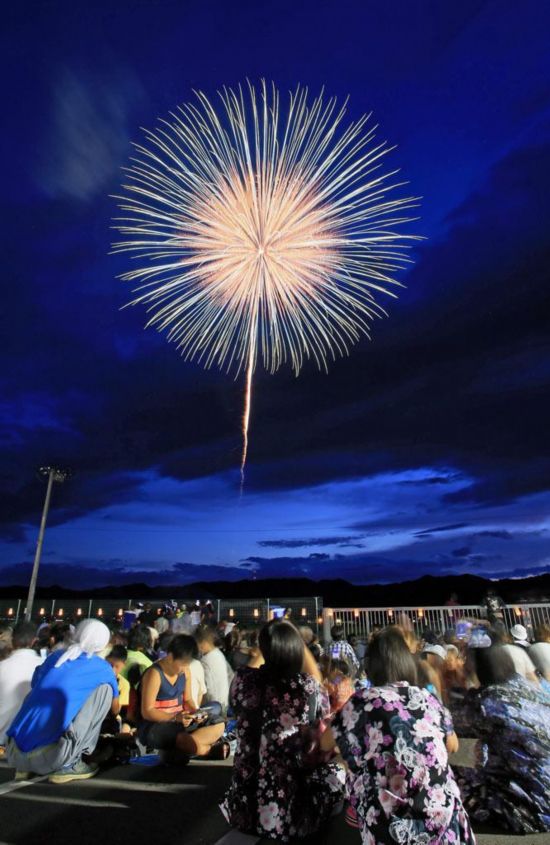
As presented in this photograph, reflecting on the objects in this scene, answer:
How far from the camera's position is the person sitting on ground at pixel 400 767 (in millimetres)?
3037

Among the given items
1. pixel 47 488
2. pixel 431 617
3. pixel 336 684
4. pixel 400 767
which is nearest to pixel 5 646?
pixel 336 684

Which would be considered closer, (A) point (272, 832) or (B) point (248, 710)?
(A) point (272, 832)

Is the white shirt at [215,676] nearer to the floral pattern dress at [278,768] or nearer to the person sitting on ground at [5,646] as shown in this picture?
the person sitting on ground at [5,646]

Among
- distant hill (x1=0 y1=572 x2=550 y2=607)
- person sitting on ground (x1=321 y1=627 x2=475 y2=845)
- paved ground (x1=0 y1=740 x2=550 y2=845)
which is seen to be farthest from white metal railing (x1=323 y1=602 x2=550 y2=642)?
distant hill (x1=0 y1=572 x2=550 y2=607)

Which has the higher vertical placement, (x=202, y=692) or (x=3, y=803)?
(x=202, y=692)

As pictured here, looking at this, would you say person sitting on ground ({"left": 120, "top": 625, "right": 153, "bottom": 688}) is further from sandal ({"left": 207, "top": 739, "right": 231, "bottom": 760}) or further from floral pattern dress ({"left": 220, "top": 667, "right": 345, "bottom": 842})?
floral pattern dress ({"left": 220, "top": 667, "right": 345, "bottom": 842})

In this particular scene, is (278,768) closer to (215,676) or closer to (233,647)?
(215,676)

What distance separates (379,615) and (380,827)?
14.8 m

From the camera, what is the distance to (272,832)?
392 centimetres

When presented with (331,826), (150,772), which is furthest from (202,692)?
(331,826)

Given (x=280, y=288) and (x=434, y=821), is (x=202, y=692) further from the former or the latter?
(x=280, y=288)

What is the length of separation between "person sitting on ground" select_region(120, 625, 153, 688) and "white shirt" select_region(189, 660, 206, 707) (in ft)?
2.87

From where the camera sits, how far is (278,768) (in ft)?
13.1

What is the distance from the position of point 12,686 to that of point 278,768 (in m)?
4.30
